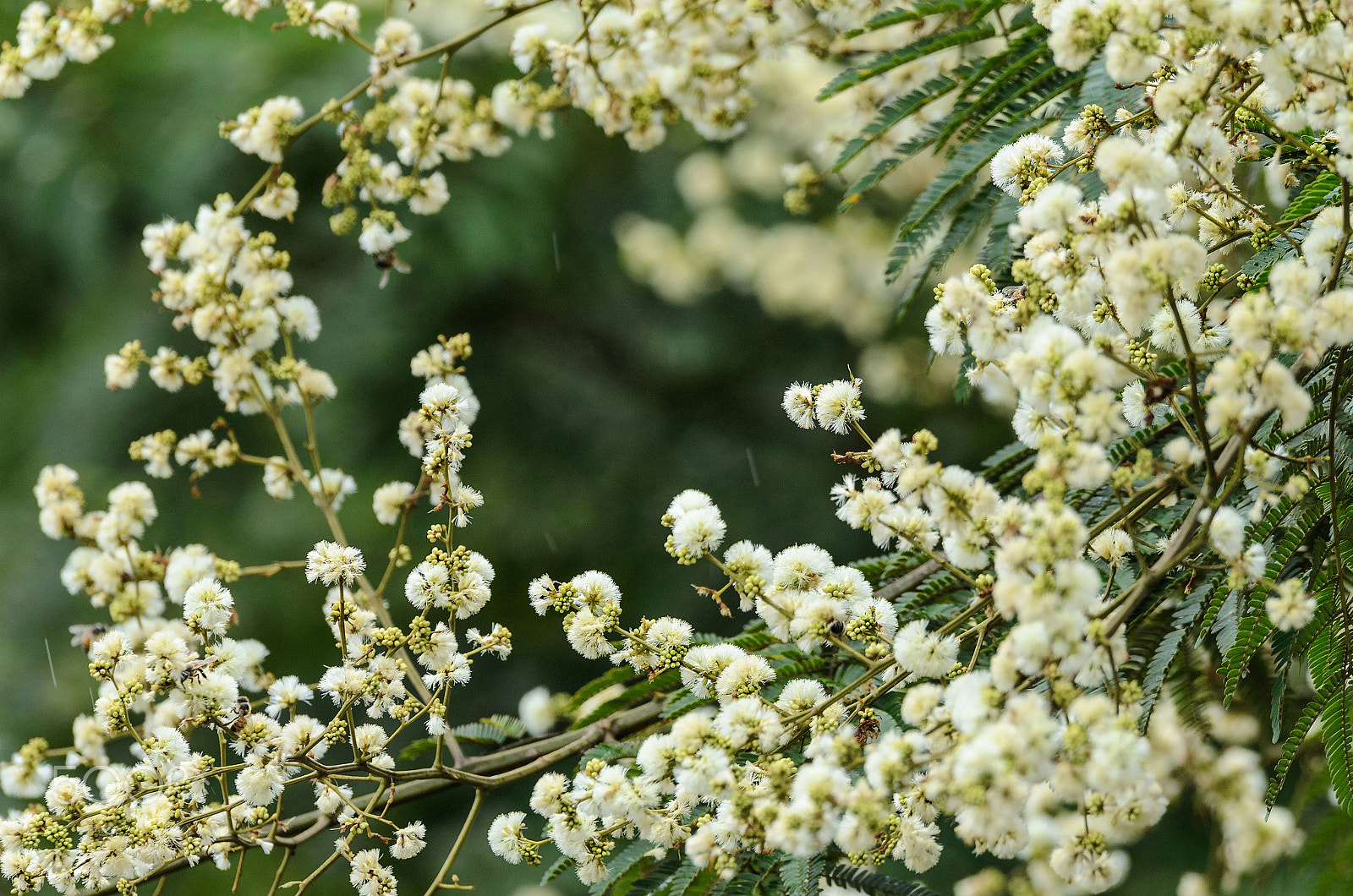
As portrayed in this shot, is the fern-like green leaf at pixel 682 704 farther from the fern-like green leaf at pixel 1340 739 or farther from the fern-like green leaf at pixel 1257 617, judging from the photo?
the fern-like green leaf at pixel 1340 739

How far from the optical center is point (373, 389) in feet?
16.7

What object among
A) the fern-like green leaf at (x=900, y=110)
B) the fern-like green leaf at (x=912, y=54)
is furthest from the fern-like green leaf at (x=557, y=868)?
the fern-like green leaf at (x=912, y=54)

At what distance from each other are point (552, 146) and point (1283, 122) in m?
4.74

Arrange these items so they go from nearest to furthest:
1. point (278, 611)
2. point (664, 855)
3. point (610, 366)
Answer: point (664, 855) < point (278, 611) < point (610, 366)

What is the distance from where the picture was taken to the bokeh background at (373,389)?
4906 millimetres

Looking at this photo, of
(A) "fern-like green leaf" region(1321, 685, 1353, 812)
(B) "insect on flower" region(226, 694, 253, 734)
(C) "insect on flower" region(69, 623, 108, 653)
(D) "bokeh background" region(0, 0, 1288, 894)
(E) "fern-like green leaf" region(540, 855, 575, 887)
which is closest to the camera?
(A) "fern-like green leaf" region(1321, 685, 1353, 812)

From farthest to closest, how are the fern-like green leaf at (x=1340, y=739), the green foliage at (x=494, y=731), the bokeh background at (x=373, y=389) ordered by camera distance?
the bokeh background at (x=373, y=389), the green foliage at (x=494, y=731), the fern-like green leaf at (x=1340, y=739)

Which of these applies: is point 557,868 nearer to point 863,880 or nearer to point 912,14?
point 863,880

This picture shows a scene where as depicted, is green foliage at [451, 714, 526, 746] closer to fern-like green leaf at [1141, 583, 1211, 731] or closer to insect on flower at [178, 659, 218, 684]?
insect on flower at [178, 659, 218, 684]

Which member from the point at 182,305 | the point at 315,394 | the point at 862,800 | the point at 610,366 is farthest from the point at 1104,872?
the point at 610,366

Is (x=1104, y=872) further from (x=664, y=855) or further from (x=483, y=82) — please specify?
(x=483, y=82)

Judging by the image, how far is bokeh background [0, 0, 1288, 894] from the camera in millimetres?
4906

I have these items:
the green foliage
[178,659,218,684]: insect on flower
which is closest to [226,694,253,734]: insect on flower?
[178,659,218,684]: insect on flower

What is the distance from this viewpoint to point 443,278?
5.22 meters
